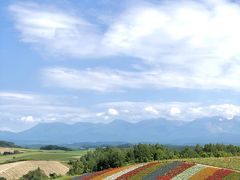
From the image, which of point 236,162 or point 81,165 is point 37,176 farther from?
point 236,162

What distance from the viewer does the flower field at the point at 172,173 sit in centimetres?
3778

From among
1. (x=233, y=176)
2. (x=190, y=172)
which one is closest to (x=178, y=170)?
(x=190, y=172)

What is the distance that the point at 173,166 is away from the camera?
42875mm

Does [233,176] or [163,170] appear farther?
[163,170]

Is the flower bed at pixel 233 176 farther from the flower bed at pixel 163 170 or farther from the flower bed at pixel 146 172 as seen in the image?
the flower bed at pixel 146 172

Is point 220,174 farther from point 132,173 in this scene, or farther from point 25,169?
point 25,169

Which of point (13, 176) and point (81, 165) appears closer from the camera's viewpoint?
point (81, 165)

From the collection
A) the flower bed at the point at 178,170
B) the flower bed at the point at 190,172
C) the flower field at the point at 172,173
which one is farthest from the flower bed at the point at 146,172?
the flower bed at the point at 190,172

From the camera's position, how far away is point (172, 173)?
40438mm

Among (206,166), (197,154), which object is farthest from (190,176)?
(197,154)

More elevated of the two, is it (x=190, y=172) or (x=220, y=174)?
Answer: (x=190, y=172)

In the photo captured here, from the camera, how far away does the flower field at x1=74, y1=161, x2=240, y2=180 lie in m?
37.8

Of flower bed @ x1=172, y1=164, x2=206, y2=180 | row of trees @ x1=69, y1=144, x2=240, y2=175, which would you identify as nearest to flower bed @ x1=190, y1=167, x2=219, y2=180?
flower bed @ x1=172, y1=164, x2=206, y2=180

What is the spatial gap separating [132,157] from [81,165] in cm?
1343
